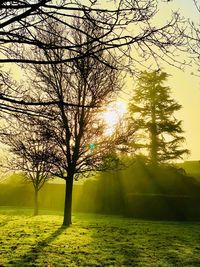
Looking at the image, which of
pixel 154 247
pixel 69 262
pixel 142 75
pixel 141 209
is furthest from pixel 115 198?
pixel 142 75

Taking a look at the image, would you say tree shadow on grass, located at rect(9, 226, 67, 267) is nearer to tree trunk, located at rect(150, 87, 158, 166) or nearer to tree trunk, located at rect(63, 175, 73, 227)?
tree trunk, located at rect(63, 175, 73, 227)

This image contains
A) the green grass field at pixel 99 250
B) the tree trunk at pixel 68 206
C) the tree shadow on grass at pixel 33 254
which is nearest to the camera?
the tree shadow on grass at pixel 33 254

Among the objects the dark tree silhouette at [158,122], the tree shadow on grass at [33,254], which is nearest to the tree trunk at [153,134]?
the dark tree silhouette at [158,122]

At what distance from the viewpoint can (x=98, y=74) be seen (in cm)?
1819

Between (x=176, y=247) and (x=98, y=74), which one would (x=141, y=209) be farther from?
(x=176, y=247)

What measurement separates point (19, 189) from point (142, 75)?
36.2 m

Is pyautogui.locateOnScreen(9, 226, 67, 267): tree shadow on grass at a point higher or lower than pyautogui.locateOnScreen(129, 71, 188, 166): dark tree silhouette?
lower

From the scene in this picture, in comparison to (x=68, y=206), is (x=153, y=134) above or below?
above

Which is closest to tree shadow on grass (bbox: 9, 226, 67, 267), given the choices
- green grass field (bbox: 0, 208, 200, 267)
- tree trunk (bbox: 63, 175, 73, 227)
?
green grass field (bbox: 0, 208, 200, 267)

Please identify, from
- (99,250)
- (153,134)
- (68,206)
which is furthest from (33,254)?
(153,134)

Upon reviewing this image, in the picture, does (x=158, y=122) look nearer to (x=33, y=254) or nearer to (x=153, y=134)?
(x=153, y=134)

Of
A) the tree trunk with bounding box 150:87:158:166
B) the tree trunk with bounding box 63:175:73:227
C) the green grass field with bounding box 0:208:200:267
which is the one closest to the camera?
the green grass field with bounding box 0:208:200:267

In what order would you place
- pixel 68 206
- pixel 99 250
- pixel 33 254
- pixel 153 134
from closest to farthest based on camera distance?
pixel 33 254
pixel 99 250
pixel 68 206
pixel 153 134

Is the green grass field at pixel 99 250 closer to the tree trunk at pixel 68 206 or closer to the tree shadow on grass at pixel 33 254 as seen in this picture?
the tree shadow on grass at pixel 33 254
